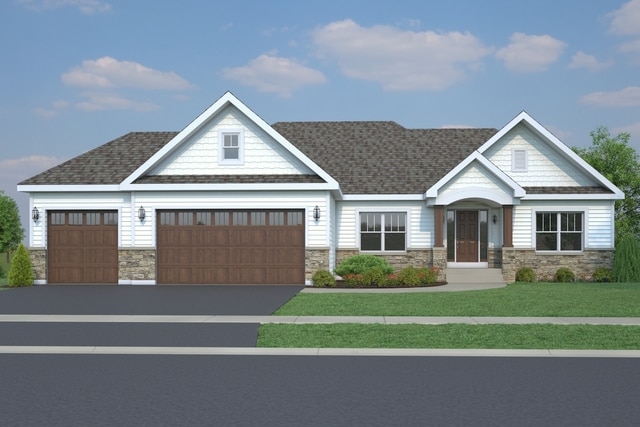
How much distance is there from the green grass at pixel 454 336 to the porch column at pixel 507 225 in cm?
1517

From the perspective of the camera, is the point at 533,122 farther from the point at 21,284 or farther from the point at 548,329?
the point at 21,284

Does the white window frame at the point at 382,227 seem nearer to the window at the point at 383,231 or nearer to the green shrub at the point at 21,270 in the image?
the window at the point at 383,231

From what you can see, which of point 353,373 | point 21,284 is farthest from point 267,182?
point 353,373

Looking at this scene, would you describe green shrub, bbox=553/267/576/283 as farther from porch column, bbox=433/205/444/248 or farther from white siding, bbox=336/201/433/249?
white siding, bbox=336/201/433/249

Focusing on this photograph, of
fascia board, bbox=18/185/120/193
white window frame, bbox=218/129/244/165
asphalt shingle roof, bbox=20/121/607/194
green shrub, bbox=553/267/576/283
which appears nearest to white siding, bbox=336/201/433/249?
asphalt shingle roof, bbox=20/121/607/194

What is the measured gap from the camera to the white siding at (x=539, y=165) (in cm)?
3122

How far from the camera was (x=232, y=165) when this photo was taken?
27.7 metres

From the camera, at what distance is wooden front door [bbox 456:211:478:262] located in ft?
102

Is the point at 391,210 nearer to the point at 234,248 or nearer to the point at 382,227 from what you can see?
the point at 382,227

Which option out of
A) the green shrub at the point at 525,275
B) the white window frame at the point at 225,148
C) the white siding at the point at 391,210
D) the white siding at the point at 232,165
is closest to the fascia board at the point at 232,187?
the white siding at the point at 232,165

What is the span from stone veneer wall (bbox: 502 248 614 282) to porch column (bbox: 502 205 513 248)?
867 millimetres

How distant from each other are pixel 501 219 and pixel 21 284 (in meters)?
19.3

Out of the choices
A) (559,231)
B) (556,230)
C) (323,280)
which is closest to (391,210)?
(323,280)

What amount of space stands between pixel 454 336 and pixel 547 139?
1966cm
